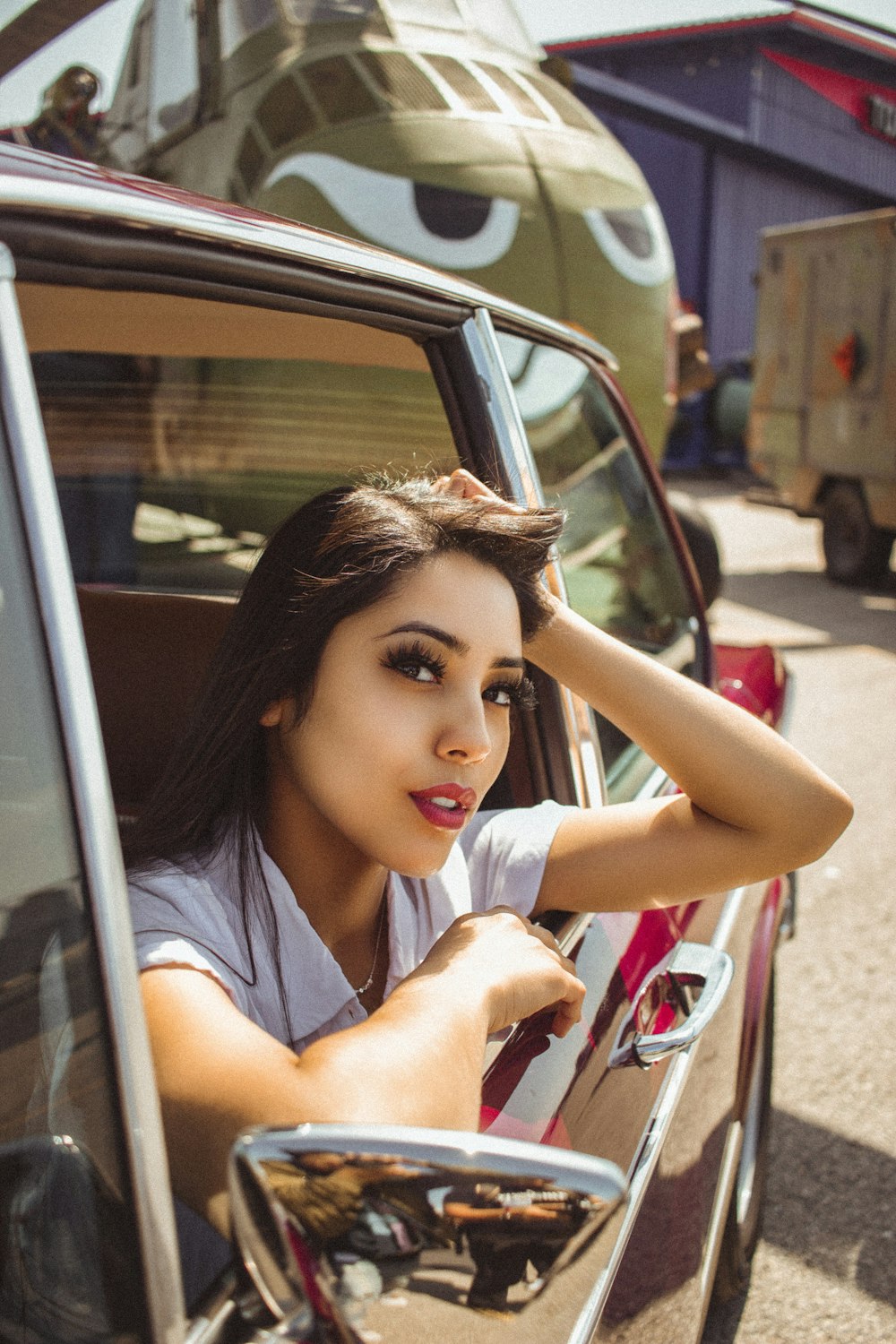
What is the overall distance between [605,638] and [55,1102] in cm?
98

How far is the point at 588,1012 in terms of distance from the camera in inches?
53.9

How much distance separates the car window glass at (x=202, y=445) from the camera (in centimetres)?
287

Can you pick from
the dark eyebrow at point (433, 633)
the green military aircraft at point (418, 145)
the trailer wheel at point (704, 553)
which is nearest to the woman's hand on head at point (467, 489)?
the dark eyebrow at point (433, 633)

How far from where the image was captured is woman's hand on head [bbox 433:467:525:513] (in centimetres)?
139

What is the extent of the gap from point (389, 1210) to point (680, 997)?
1009mm

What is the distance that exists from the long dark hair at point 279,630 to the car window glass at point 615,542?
23.1 inches

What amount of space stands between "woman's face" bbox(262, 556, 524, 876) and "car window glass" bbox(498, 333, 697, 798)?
0.70 m

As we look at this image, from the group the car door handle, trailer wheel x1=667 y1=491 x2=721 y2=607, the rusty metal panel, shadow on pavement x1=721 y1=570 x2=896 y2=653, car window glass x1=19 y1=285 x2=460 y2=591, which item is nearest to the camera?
the car door handle

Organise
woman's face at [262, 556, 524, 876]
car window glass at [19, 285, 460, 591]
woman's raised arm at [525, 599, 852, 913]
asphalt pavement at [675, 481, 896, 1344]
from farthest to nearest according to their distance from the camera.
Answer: car window glass at [19, 285, 460, 591], asphalt pavement at [675, 481, 896, 1344], woman's raised arm at [525, 599, 852, 913], woman's face at [262, 556, 524, 876]

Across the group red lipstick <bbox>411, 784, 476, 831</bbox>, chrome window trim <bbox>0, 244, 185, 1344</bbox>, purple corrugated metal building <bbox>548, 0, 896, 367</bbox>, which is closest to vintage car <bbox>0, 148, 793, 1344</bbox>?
chrome window trim <bbox>0, 244, 185, 1344</bbox>

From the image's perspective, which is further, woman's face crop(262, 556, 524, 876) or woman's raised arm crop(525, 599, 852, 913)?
woman's raised arm crop(525, 599, 852, 913)

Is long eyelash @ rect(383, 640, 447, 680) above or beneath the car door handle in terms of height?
above

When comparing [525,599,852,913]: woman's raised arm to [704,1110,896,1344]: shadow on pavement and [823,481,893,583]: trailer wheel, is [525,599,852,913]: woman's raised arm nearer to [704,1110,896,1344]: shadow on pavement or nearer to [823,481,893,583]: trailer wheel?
[704,1110,896,1344]: shadow on pavement

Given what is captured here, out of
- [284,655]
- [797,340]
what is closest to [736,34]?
[797,340]
